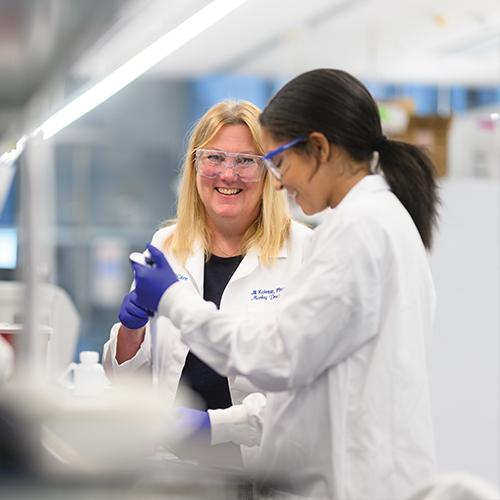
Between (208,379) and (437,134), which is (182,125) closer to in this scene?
(437,134)

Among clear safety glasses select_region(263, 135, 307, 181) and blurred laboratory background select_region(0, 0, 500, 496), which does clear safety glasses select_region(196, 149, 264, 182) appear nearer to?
blurred laboratory background select_region(0, 0, 500, 496)

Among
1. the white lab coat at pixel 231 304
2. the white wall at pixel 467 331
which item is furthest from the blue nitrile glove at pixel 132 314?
the white wall at pixel 467 331

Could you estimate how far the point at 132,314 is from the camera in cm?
159

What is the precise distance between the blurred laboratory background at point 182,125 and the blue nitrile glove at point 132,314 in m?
0.22

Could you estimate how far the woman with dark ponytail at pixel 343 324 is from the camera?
3.72ft

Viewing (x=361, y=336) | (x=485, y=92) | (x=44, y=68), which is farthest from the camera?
(x=485, y=92)

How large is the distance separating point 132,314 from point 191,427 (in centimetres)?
34

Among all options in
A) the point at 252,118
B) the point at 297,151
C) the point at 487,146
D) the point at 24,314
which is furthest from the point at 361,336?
the point at 487,146

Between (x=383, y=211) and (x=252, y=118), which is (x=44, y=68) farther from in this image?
(x=252, y=118)

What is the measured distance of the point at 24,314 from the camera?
0.79 metres

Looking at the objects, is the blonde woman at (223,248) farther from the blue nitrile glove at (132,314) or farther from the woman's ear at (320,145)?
the woman's ear at (320,145)

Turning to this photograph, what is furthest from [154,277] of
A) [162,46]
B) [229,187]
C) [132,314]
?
[162,46]

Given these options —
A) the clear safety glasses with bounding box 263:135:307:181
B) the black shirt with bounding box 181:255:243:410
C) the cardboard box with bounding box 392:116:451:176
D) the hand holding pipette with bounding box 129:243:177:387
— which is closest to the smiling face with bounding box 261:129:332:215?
the clear safety glasses with bounding box 263:135:307:181

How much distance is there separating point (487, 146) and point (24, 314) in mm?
2907
